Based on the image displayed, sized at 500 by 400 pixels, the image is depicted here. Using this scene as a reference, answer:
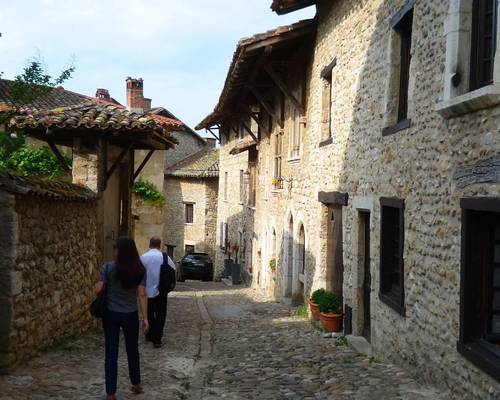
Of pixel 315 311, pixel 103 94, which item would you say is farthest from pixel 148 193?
pixel 103 94

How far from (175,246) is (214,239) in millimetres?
2628

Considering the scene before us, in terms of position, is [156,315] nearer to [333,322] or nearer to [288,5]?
[333,322]

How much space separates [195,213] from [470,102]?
27665mm

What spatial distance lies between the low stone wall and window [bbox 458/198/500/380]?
4.04 m

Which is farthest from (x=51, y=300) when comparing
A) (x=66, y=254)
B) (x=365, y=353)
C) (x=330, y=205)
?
(x=330, y=205)

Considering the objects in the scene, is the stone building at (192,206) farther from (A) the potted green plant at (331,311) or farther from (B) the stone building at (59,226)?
(A) the potted green plant at (331,311)

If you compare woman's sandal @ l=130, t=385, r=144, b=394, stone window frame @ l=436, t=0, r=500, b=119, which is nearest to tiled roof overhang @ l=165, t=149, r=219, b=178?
woman's sandal @ l=130, t=385, r=144, b=394

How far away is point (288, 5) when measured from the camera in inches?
436

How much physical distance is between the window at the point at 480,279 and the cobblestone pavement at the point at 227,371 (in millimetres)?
655

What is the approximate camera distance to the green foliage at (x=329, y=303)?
947cm

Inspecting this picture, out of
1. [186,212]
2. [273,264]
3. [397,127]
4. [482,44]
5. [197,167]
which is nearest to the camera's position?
[482,44]

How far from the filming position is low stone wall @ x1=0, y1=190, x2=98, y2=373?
558cm

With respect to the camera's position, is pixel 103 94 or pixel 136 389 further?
pixel 103 94

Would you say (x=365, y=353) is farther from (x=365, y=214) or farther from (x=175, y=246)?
(x=175, y=246)
